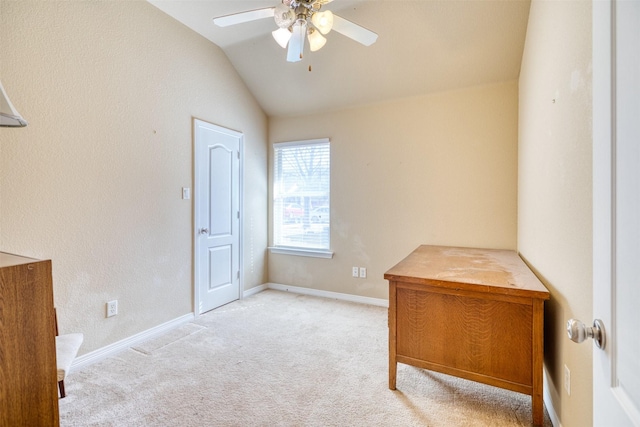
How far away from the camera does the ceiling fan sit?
194 centimetres

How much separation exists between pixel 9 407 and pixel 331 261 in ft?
10.2

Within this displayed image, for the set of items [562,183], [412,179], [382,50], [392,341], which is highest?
[382,50]

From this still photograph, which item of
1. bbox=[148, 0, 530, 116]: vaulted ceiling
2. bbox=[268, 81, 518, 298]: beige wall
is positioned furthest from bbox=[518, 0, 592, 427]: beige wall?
bbox=[268, 81, 518, 298]: beige wall

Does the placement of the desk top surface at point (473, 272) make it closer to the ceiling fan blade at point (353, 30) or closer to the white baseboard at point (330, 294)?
the white baseboard at point (330, 294)

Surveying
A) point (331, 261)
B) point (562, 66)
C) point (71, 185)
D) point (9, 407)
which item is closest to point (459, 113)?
point (562, 66)

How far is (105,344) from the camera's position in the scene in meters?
Result: 2.49

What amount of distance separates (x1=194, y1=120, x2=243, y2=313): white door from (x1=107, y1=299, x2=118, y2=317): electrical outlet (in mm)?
808

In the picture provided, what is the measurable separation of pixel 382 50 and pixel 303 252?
101 inches

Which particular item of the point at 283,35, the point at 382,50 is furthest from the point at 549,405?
the point at 382,50

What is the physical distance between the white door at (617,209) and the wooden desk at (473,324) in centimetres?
111

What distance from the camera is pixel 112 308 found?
2.54 metres

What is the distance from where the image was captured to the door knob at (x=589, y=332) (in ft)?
2.18

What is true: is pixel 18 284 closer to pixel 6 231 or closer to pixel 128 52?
pixel 6 231

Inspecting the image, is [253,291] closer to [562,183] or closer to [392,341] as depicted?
[392,341]
